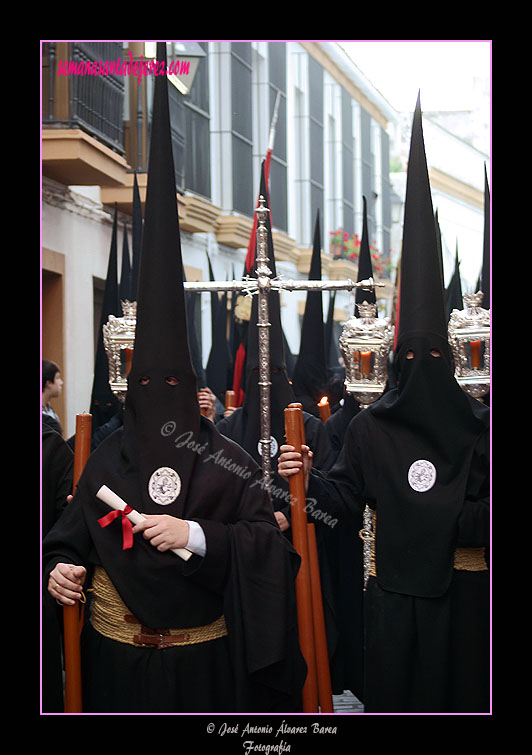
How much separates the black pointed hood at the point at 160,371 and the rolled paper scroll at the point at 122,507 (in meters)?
0.09

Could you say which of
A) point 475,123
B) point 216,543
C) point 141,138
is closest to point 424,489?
point 216,543

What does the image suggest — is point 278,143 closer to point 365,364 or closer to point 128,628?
point 365,364

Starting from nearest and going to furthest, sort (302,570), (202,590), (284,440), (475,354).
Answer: (202,590), (302,570), (475,354), (284,440)

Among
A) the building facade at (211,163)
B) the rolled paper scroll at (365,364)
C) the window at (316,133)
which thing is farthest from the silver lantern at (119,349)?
the window at (316,133)

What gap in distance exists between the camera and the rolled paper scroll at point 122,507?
305cm

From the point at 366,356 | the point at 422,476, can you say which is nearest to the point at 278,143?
the point at 366,356

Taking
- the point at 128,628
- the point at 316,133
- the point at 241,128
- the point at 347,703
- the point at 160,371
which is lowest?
the point at 347,703

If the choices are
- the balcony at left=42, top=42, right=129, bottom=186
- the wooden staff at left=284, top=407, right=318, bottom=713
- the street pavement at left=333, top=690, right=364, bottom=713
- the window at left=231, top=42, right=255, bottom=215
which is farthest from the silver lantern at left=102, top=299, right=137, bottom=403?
the window at left=231, top=42, right=255, bottom=215

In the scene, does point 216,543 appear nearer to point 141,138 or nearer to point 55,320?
point 55,320

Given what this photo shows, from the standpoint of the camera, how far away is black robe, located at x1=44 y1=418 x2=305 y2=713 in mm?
3133

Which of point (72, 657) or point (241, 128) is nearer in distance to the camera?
point (72, 657)

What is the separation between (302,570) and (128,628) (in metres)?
0.96

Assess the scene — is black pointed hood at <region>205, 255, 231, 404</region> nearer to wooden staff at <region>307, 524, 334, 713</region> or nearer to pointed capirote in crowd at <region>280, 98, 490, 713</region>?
wooden staff at <region>307, 524, 334, 713</region>

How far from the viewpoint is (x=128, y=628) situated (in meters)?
3.20
